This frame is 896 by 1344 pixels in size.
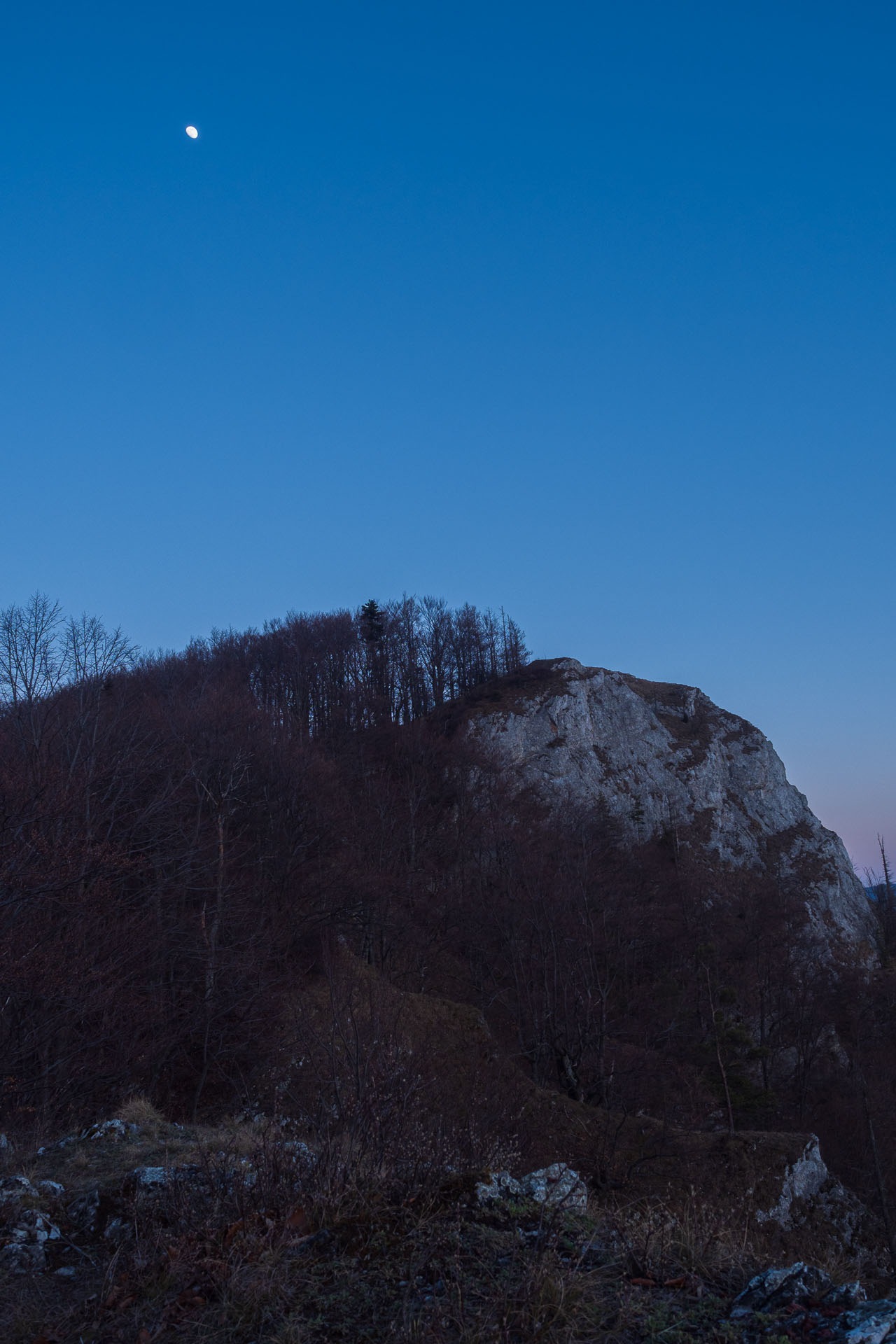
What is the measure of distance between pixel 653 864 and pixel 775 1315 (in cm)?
5213

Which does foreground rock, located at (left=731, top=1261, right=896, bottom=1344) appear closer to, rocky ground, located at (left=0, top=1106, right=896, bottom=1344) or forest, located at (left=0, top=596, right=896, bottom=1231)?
rocky ground, located at (left=0, top=1106, right=896, bottom=1344)

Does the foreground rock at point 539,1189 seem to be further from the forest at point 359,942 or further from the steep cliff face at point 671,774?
the steep cliff face at point 671,774

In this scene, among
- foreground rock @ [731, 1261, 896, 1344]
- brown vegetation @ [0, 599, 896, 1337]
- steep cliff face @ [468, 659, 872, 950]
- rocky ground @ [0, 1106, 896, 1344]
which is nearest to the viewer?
foreground rock @ [731, 1261, 896, 1344]

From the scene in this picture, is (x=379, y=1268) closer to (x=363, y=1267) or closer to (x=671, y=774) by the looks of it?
(x=363, y=1267)

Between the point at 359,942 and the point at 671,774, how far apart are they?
122ft

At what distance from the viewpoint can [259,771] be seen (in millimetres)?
34312

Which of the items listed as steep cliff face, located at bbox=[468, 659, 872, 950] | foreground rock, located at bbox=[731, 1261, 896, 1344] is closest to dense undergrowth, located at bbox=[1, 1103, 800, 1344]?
foreground rock, located at bbox=[731, 1261, 896, 1344]

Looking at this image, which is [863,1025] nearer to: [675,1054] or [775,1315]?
[675,1054]

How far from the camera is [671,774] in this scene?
62750 millimetres

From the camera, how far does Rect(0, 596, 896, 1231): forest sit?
726 inches

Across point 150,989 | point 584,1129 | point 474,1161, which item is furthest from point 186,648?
point 474,1161

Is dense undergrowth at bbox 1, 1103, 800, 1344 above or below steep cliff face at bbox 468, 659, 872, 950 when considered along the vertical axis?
below

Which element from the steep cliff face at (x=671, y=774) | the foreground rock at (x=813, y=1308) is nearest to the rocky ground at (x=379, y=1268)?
the foreground rock at (x=813, y=1308)

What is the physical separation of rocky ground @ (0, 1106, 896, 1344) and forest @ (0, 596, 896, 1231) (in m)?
1.12
